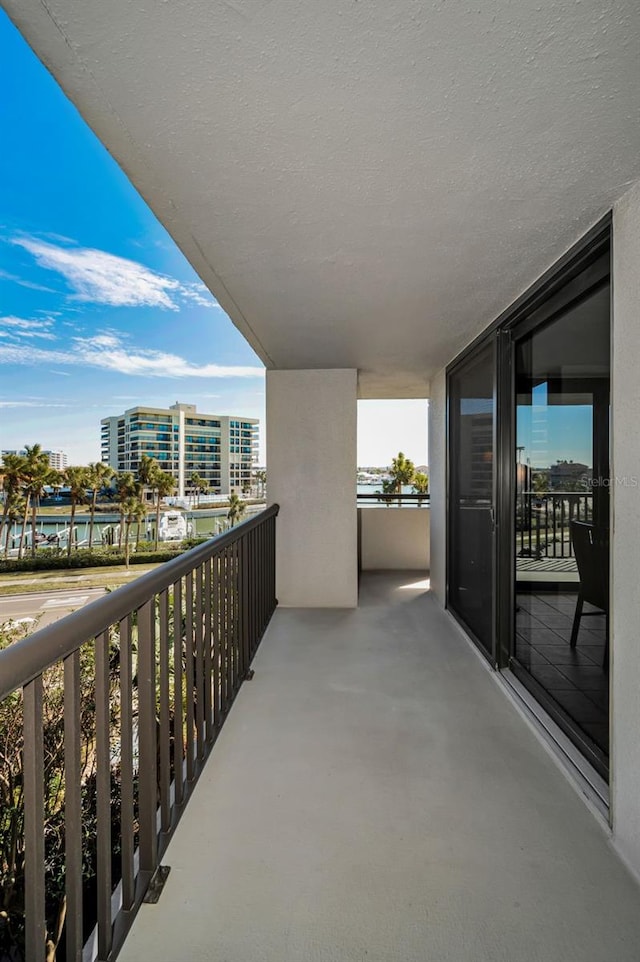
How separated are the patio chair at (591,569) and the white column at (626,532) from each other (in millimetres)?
244

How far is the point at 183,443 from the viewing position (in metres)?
16.2

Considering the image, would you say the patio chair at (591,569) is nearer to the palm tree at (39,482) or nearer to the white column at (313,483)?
the white column at (313,483)

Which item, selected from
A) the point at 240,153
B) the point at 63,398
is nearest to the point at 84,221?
the point at 63,398

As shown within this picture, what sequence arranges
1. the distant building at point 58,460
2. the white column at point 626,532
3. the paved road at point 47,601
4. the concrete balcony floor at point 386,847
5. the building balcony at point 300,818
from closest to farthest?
the building balcony at point 300,818 → the concrete balcony floor at point 386,847 → the white column at point 626,532 → the paved road at point 47,601 → the distant building at point 58,460

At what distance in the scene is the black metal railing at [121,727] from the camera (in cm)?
81

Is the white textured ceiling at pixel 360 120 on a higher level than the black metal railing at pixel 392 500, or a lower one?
higher

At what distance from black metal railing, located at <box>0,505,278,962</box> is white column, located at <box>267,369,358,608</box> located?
156cm


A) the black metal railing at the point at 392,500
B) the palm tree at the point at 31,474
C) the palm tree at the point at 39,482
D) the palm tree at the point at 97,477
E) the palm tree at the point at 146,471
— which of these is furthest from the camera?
the palm tree at the point at 146,471

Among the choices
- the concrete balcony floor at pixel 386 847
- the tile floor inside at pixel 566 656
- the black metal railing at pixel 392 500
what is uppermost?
the black metal railing at pixel 392 500

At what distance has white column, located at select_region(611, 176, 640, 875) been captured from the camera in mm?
1413

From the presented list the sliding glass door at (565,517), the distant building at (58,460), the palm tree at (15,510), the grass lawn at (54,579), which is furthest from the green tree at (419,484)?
the distant building at (58,460)

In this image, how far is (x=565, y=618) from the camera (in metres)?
2.12

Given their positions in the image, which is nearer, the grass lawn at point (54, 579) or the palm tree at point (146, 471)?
the grass lawn at point (54, 579)

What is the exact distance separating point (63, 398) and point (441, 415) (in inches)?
1136
